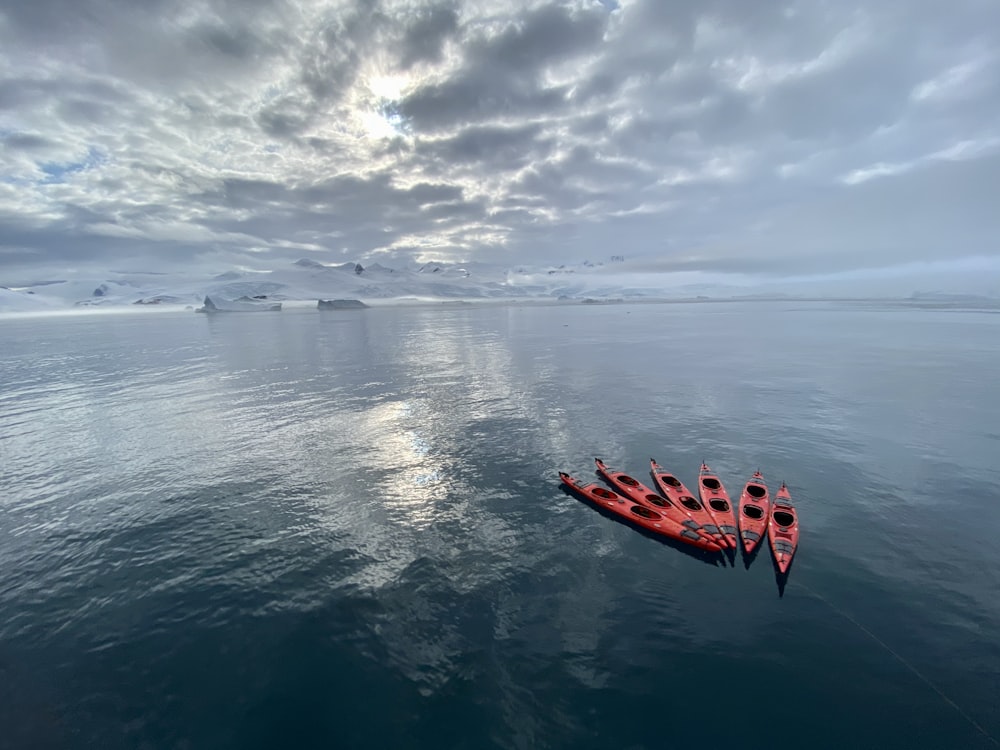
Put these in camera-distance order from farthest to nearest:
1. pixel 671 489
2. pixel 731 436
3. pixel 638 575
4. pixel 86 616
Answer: pixel 731 436 → pixel 671 489 → pixel 638 575 → pixel 86 616

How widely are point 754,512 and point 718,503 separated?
4.67 feet

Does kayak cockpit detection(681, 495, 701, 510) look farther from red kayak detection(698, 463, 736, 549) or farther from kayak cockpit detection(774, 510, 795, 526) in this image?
kayak cockpit detection(774, 510, 795, 526)

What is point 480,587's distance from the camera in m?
15.3

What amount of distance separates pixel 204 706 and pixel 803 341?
95.0 m

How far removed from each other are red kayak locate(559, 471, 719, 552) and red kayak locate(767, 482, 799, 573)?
2142 millimetres

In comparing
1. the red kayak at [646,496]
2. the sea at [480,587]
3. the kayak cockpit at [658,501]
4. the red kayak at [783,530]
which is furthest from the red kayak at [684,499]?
the red kayak at [783,530]

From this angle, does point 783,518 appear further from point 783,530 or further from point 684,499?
point 684,499

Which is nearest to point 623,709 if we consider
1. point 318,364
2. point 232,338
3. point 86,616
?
point 86,616

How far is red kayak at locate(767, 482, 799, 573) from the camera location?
1641 centimetres

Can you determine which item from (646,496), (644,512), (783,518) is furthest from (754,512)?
(644,512)

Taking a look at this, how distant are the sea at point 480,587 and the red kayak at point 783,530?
1.71 ft

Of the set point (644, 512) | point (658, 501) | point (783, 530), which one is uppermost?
point (783, 530)

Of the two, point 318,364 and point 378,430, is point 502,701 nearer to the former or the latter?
point 378,430

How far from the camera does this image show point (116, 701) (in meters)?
11.7
